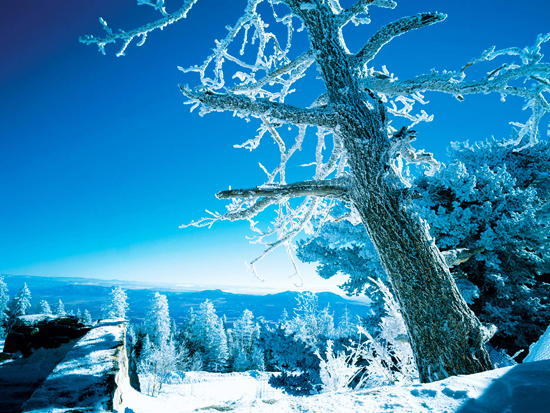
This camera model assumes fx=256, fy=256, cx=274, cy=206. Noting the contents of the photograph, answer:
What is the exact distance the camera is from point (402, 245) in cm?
201

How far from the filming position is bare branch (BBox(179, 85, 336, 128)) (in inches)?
79.9

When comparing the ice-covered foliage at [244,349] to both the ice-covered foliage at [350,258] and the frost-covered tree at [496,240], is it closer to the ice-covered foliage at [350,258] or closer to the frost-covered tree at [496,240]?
the ice-covered foliage at [350,258]

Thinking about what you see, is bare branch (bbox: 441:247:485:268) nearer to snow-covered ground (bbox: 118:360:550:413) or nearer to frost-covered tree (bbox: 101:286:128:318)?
snow-covered ground (bbox: 118:360:550:413)

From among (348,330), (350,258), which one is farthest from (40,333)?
(348,330)

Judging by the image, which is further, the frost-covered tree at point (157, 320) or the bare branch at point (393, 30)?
the frost-covered tree at point (157, 320)

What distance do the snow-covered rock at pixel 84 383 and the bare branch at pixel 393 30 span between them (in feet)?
12.6

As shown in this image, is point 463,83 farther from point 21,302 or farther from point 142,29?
point 21,302

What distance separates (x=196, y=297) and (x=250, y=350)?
16922cm

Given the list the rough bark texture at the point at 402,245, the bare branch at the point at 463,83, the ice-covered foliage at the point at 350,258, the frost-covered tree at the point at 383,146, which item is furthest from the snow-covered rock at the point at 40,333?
the ice-covered foliage at the point at 350,258

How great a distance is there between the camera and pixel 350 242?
10.5 m

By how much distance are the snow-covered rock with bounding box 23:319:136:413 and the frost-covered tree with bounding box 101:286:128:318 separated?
35.2 meters

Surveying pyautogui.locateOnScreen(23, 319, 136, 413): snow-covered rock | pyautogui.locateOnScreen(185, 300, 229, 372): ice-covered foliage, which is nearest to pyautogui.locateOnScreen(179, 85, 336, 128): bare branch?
pyautogui.locateOnScreen(23, 319, 136, 413): snow-covered rock

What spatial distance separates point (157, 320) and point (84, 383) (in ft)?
127

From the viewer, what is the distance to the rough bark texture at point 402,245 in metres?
1.81
